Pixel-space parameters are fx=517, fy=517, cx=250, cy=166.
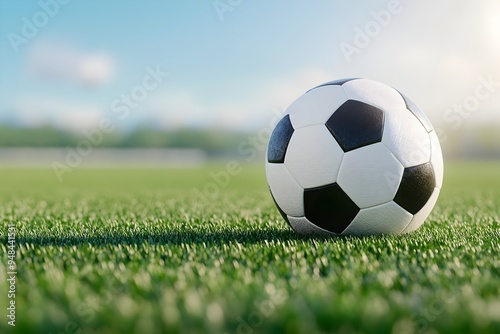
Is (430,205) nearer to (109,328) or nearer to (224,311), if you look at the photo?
(224,311)

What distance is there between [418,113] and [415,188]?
2.02 ft

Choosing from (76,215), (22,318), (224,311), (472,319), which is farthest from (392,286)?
(76,215)

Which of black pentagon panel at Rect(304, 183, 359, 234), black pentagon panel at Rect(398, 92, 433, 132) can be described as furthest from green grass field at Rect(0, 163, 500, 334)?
black pentagon panel at Rect(398, 92, 433, 132)

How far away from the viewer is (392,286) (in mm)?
2473

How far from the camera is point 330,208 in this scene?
12.3 feet

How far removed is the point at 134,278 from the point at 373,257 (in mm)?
1460

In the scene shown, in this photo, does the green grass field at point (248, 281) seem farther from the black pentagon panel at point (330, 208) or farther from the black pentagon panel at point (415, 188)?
the black pentagon panel at point (415, 188)

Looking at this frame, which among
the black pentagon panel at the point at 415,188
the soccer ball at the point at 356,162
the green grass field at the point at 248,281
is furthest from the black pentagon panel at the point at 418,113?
the green grass field at the point at 248,281

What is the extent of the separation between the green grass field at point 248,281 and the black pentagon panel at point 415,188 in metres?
0.27

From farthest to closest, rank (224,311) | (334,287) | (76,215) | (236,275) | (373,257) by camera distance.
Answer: (76,215), (373,257), (236,275), (334,287), (224,311)

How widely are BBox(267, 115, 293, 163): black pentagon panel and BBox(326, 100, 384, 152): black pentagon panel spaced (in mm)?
348

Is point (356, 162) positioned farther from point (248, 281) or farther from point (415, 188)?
point (248, 281)

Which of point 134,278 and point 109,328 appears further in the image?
point 134,278

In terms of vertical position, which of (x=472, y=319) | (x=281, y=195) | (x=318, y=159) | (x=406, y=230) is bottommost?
(x=406, y=230)
